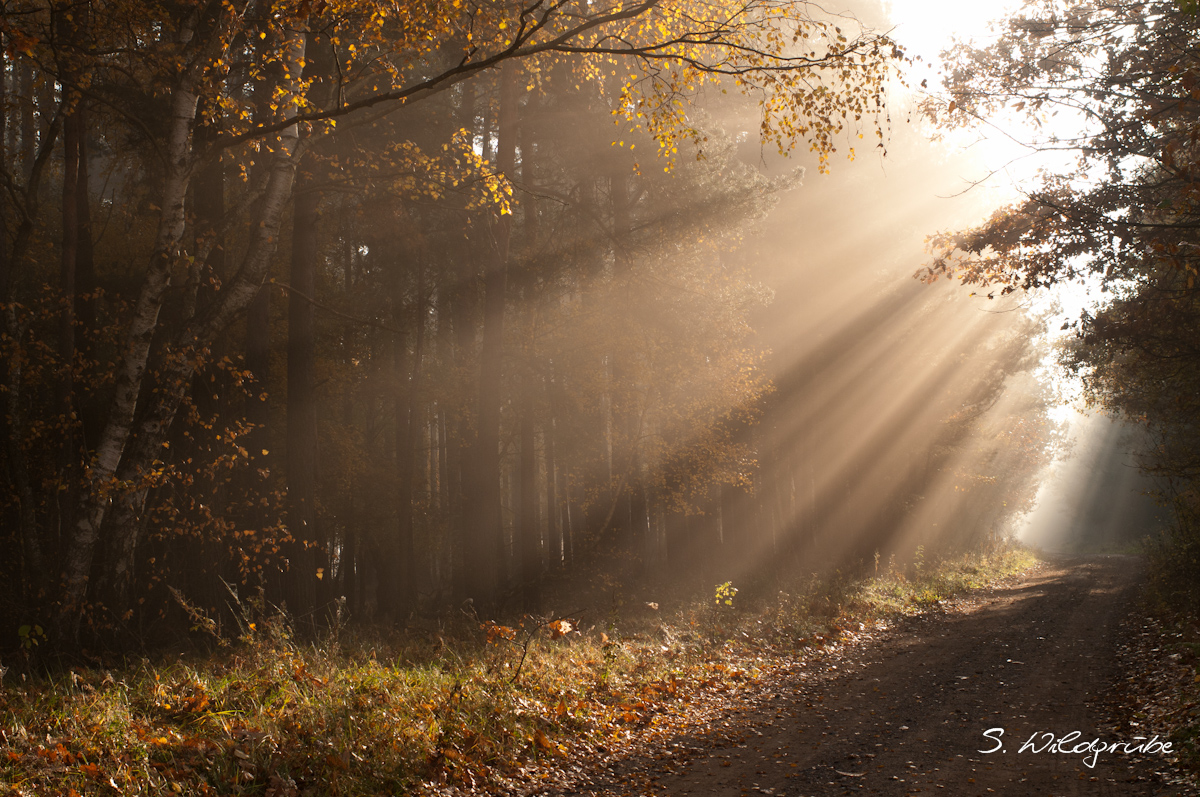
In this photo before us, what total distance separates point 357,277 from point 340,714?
18805mm

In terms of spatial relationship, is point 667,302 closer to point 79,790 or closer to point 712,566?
point 712,566

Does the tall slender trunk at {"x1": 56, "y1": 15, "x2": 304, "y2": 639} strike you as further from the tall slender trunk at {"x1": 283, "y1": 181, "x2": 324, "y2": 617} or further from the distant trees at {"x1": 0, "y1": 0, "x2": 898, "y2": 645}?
the tall slender trunk at {"x1": 283, "y1": 181, "x2": 324, "y2": 617}

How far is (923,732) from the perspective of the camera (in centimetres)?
654

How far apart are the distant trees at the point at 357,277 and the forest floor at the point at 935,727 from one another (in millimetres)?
5483

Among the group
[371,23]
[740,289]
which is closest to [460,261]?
[740,289]

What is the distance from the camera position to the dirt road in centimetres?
535

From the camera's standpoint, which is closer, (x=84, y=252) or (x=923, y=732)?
(x=923, y=732)

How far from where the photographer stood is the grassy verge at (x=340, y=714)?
471cm

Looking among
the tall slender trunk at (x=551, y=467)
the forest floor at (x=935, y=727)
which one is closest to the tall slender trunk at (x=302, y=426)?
the tall slender trunk at (x=551, y=467)

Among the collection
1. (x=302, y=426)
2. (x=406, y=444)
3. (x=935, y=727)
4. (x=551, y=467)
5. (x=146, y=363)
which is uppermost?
(x=146, y=363)
